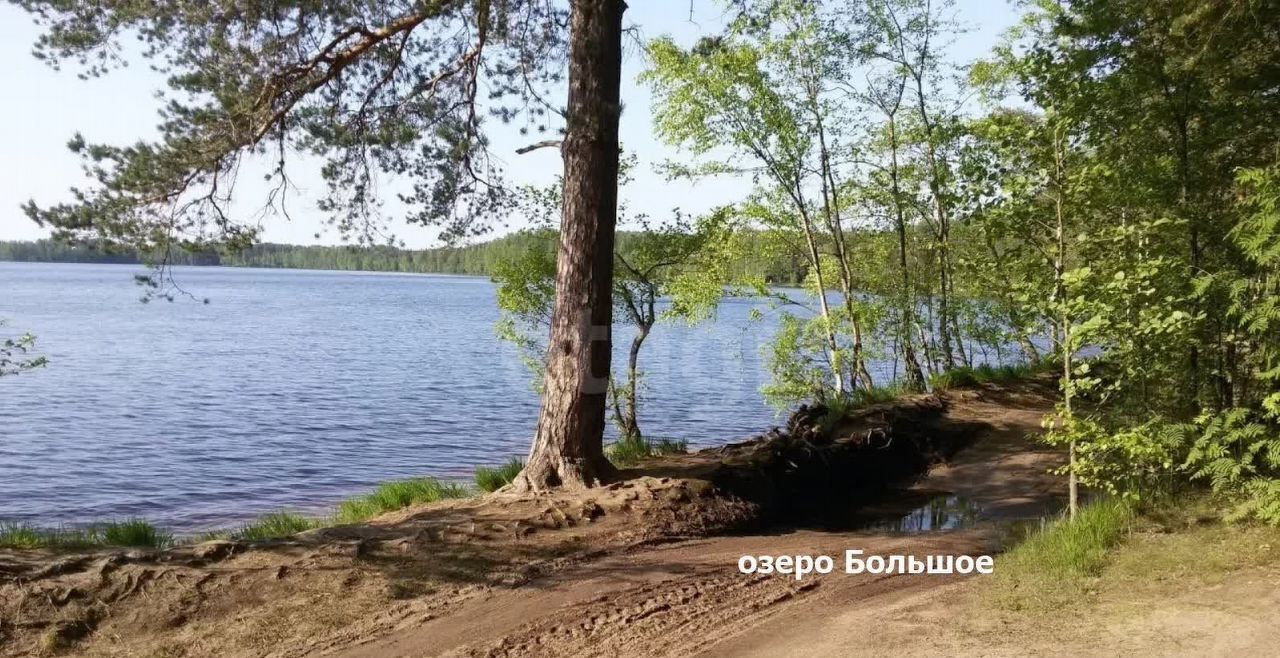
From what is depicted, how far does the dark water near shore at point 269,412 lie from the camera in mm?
14922

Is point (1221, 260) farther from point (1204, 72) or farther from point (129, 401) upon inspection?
point (129, 401)

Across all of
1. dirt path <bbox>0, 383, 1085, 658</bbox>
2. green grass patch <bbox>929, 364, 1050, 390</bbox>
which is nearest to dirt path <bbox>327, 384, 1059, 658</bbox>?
dirt path <bbox>0, 383, 1085, 658</bbox>

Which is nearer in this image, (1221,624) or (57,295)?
(1221,624)

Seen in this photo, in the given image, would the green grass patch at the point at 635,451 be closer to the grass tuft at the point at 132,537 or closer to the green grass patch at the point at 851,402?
the green grass patch at the point at 851,402

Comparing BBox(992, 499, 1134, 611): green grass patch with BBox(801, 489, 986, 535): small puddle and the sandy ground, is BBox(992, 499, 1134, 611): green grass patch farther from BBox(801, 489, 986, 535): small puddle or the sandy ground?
BBox(801, 489, 986, 535): small puddle

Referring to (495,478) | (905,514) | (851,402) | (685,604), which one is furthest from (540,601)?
(851,402)

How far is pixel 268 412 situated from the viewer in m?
23.2

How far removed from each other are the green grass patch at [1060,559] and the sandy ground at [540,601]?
1.01ft

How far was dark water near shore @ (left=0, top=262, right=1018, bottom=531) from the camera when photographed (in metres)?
14.9

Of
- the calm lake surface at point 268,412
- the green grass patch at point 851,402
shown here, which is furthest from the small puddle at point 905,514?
the calm lake surface at point 268,412

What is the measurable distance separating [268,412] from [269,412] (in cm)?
3

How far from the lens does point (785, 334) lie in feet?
56.9

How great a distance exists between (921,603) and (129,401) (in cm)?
2384

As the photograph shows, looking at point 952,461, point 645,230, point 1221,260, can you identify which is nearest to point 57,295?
point 645,230
